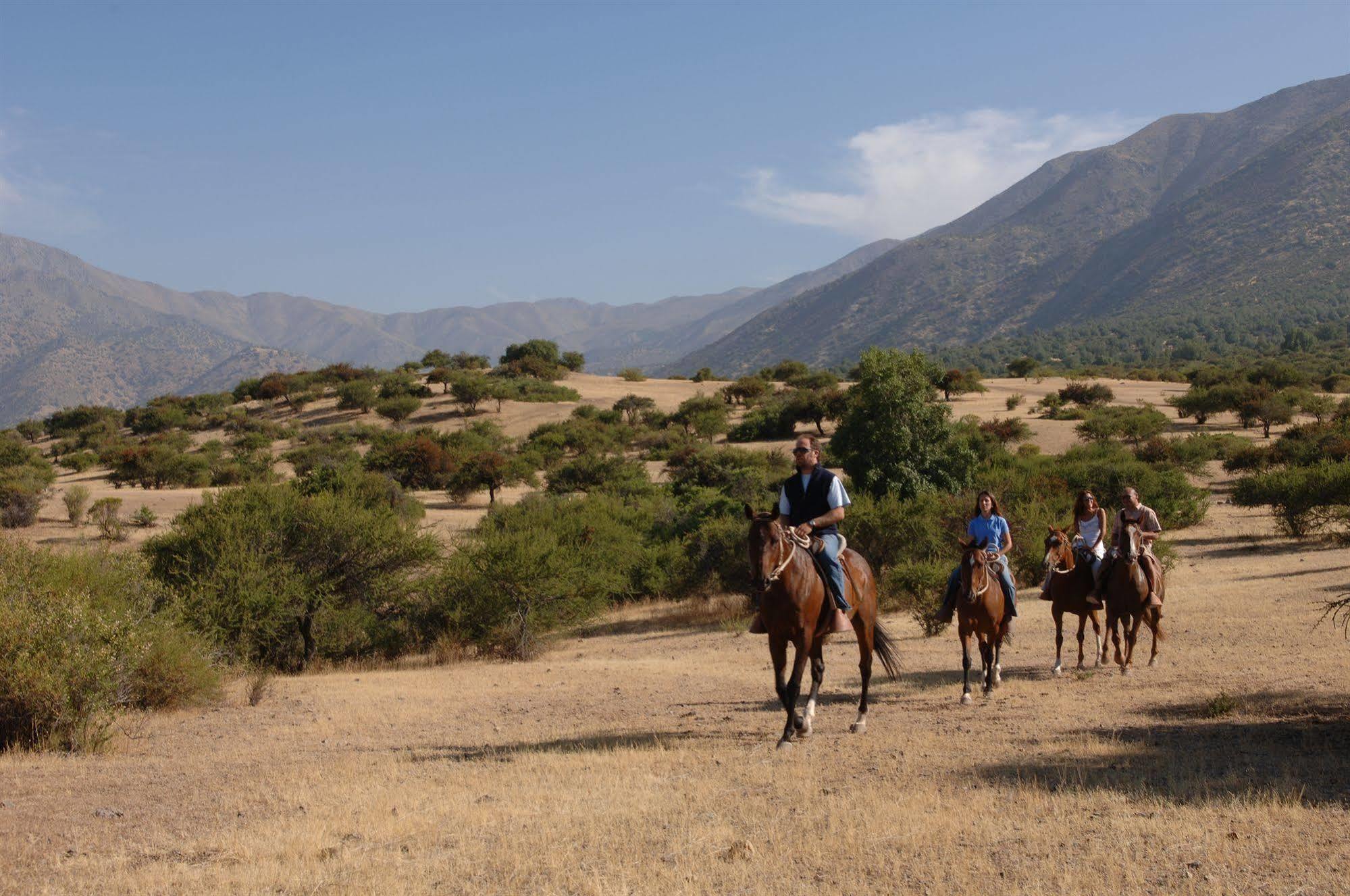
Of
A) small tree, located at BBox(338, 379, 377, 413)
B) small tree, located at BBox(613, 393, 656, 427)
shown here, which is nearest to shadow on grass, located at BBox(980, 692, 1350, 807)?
small tree, located at BBox(613, 393, 656, 427)

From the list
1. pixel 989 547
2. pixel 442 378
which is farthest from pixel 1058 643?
pixel 442 378

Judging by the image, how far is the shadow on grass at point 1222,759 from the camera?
7418 millimetres

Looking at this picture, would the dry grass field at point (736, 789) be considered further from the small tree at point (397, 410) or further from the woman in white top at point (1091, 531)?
the small tree at point (397, 410)

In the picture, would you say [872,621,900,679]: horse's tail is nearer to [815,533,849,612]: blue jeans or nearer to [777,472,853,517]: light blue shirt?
[815,533,849,612]: blue jeans

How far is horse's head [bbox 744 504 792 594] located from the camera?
899 cm

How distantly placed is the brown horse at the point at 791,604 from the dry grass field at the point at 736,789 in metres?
0.48

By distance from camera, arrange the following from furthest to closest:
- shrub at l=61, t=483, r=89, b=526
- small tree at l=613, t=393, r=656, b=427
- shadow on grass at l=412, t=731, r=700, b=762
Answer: small tree at l=613, t=393, r=656, b=427, shrub at l=61, t=483, r=89, b=526, shadow on grass at l=412, t=731, r=700, b=762

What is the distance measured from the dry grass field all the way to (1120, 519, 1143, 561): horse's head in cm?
157

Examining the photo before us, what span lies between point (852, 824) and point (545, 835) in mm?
2185

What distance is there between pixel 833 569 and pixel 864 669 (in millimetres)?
1549

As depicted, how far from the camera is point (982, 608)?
40.3ft

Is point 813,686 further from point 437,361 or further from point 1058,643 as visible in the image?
point 437,361

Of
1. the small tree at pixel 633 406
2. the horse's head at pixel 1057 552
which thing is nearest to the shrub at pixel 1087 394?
the small tree at pixel 633 406

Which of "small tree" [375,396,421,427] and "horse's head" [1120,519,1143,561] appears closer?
"horse's head" [1120,519,1143,561]
